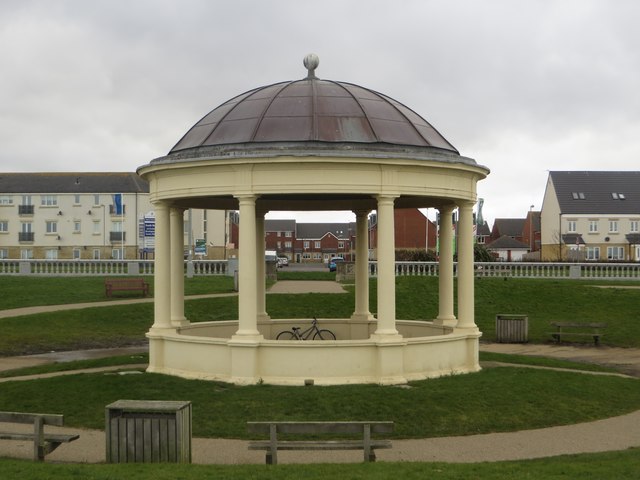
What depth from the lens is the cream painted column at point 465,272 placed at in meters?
18.9

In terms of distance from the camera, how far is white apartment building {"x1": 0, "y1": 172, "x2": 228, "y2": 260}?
9556 cm

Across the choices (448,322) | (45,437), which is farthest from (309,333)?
(45,437)

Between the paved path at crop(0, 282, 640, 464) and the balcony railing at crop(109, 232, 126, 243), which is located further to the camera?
the balcony railing at crop(109, 232, 126, 243)

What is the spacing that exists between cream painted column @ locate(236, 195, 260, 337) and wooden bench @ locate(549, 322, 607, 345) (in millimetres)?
13705

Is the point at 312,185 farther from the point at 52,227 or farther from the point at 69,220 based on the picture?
the point at 52,227

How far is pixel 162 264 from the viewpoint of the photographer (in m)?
18.6

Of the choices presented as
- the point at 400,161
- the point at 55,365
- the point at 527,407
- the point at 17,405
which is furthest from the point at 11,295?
the point at 527,407

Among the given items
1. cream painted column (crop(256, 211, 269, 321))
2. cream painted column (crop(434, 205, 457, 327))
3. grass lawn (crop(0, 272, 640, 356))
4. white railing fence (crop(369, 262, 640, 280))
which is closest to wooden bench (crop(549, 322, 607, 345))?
grass lawn (crop(0, 272, 640, 356))

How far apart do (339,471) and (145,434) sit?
8.79 ft

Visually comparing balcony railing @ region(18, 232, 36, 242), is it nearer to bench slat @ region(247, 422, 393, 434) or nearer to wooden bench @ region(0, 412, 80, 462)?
wooden bench @ region(0, 412, 80, 462)

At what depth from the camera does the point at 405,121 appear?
18.3 m

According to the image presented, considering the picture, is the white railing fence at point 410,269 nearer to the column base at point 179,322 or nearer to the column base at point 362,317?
the column base at point 362,317

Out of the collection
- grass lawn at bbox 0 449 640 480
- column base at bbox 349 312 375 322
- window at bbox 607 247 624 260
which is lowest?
grass lawn at bbox 0 449 640 480

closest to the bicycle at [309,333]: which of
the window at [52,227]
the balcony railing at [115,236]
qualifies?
the balcony railing at [115,236]
